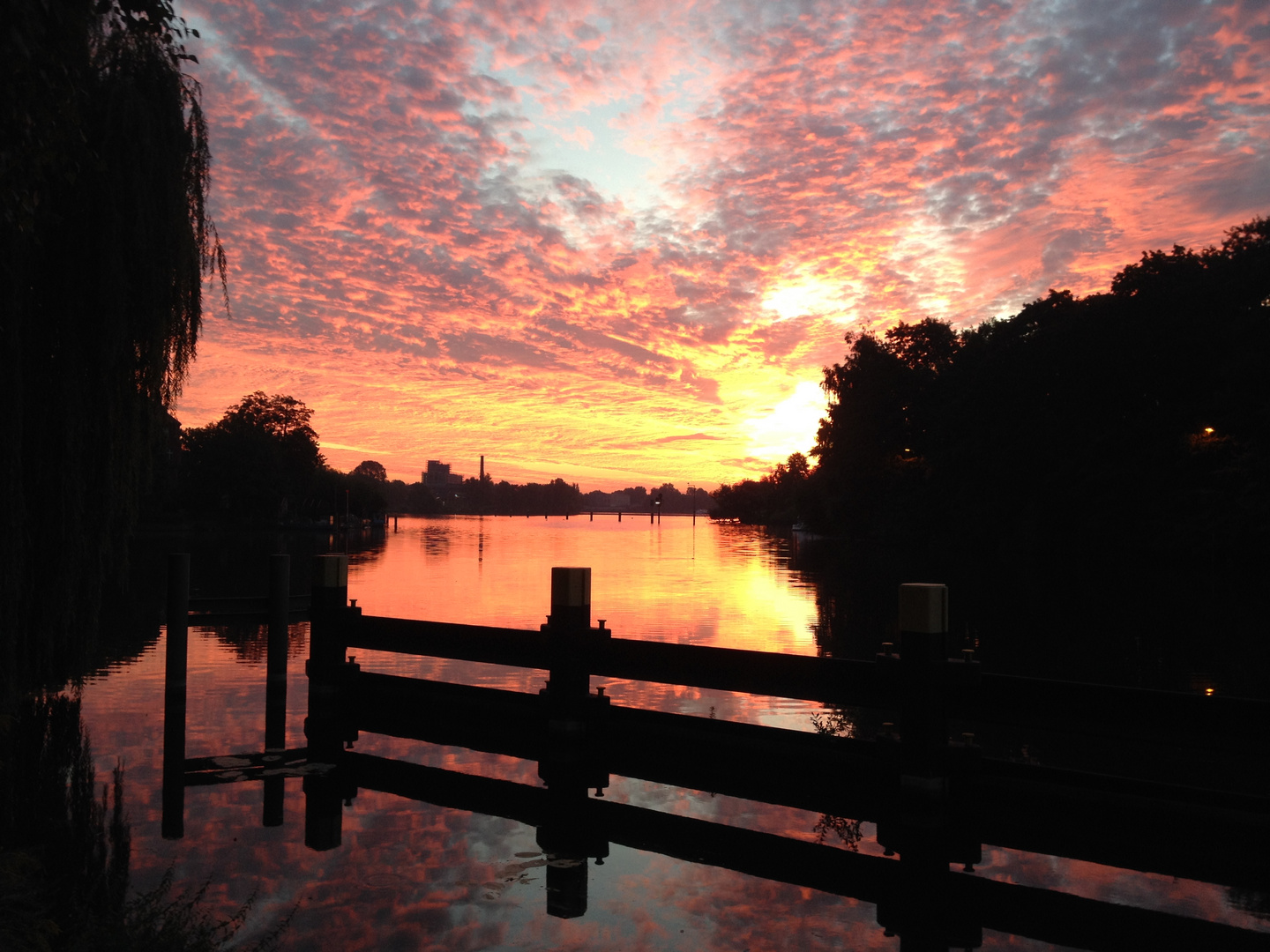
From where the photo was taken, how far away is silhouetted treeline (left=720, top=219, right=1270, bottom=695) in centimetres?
2114

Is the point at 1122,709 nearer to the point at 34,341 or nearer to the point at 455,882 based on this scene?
the point at 455,882

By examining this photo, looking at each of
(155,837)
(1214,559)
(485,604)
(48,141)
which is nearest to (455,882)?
(155,837)

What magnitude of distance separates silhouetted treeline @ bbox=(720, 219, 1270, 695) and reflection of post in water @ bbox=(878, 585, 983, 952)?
1055 cm

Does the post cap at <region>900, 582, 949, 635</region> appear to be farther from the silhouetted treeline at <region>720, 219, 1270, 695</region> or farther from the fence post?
the silhouetted treeline at <region>720, 219, 1270, 695</region>

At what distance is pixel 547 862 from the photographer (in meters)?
6.43

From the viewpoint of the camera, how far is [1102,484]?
2012 inches

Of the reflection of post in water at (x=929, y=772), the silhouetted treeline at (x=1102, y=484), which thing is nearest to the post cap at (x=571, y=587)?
the reflection of post in water at (x=929, y=772)

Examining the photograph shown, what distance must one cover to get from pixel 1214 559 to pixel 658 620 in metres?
37.9

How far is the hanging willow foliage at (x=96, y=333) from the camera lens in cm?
749

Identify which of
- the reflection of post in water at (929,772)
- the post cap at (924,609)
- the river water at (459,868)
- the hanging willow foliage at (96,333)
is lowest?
the river water at (459,868)

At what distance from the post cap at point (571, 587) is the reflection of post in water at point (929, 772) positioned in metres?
2.75

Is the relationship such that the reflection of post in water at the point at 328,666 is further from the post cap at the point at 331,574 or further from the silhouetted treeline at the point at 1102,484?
the silhouetted treeline at the point at 1102,484

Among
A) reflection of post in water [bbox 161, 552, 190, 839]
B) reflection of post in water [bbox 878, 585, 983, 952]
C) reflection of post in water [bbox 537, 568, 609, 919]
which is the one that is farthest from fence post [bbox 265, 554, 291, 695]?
reflection of post in water [bbox 878, 585, 983, 952]

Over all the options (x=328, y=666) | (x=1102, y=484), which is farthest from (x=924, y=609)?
(x=1102, y=484)
